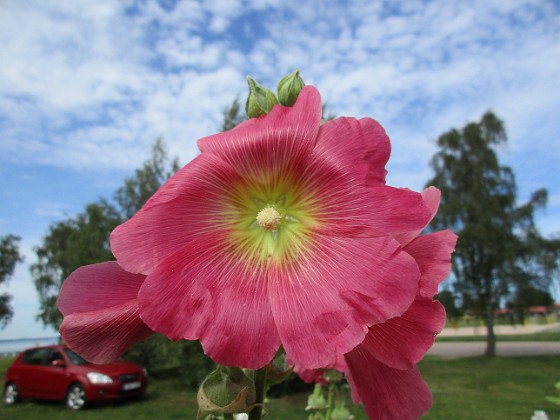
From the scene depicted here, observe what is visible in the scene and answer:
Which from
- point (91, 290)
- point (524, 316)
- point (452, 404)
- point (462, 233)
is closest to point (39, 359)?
point (452, 404)

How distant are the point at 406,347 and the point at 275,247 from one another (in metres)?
0.22

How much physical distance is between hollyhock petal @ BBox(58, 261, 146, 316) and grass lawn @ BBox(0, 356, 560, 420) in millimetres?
7410

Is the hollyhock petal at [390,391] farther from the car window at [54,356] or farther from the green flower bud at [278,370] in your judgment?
the car window at [54,356]

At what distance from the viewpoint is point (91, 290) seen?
26.0 inches

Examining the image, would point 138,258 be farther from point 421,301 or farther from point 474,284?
point 474,284

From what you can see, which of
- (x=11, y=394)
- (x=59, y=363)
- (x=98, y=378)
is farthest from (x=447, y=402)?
(x=11, y=394)

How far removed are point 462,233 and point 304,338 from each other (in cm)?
1923

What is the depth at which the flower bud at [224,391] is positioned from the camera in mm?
704

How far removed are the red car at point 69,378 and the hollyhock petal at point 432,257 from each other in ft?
28.7

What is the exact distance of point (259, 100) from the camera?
85 centimetres

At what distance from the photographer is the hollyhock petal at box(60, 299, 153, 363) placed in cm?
64

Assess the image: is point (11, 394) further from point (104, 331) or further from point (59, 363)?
point (104, 331)

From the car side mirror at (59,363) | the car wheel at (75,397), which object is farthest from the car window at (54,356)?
the car wheel at (75,397)

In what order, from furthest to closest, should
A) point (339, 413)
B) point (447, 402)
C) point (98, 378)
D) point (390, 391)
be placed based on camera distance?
point (447, 402)
point (98, 378)
point (339, 413)
point (390, 391)
